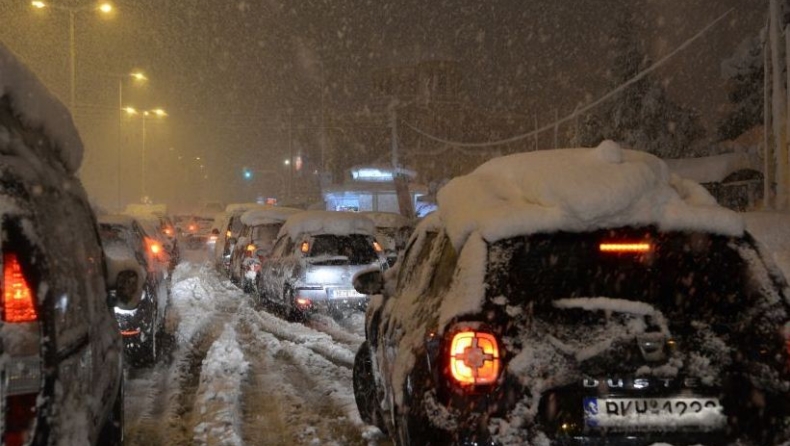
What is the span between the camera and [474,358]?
12.0 ft

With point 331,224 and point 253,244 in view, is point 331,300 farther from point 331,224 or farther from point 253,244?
point 253,244

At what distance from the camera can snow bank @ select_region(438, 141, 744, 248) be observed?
3883 millimetres

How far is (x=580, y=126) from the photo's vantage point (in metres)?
48.4

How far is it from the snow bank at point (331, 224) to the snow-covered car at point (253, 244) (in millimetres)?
2664

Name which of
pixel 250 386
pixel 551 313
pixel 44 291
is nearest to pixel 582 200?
pixel 551 313

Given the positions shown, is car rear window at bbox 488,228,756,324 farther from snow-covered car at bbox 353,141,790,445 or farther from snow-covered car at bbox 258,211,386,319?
snow-covered car at bbox 258,211,386,319

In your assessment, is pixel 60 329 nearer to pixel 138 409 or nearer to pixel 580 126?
pixel 138 409

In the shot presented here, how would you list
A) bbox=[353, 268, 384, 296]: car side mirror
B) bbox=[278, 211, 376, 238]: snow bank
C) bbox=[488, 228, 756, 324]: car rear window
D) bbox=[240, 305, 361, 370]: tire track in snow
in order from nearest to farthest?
1. bbox=[488, 228, 756, 324]: car rear window
2. bbox=[353, 268, 384, 296]: car side mirror
3. bbox=[240, 305, 361, 370]: tire track in snow
4. bbox=[278, 211, 376, 238]: snow bank

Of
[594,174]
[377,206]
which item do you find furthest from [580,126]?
[594,174]

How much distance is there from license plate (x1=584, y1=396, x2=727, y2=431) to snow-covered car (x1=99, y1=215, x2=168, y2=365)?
2814 millimetres

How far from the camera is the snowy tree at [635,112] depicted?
4584 centimetres

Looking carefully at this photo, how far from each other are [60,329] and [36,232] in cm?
40

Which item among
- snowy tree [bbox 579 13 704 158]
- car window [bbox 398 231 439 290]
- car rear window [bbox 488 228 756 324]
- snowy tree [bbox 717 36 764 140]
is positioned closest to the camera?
car rear window [bbox 488 228 756 324]

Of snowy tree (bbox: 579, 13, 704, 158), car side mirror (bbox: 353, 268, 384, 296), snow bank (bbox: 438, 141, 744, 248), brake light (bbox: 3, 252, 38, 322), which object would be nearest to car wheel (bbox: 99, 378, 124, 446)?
brake light (bbox: 3, 252, 38, 322)
